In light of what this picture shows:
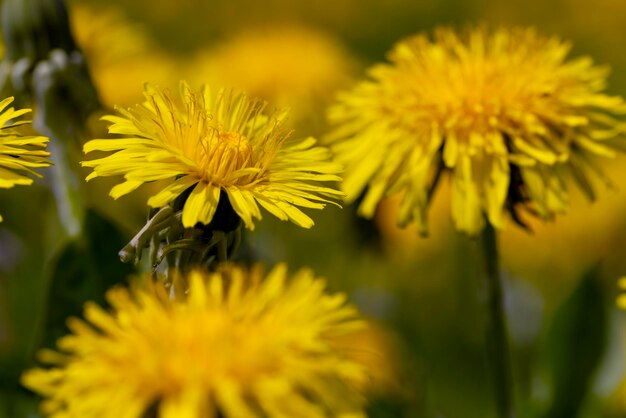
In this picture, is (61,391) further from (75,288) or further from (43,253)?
(43,253)

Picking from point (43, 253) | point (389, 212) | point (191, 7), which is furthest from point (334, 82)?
point (191, 7)

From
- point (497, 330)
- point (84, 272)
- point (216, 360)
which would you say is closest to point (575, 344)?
point (497, 330)

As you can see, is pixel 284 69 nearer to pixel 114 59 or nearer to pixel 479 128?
pixel 114 59

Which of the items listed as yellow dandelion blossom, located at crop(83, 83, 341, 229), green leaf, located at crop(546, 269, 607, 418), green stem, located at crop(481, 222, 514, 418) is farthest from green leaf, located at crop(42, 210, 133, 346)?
green leaf, located at crop(546, 269, 607, 418)

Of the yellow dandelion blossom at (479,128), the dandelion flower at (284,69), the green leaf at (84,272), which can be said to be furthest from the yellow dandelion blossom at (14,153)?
the dandelion flower at (284,69)

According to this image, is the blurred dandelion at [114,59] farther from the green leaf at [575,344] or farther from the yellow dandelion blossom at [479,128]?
the green leaf at [575,344]

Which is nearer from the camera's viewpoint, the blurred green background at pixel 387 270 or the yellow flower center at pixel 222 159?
the yellow flower center at pixel 222 159
